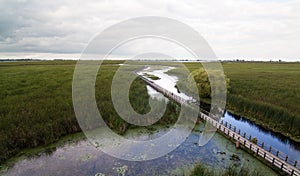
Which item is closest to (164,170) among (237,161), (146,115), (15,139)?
(237,161)

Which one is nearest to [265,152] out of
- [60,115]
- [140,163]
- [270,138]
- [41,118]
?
[270,138]

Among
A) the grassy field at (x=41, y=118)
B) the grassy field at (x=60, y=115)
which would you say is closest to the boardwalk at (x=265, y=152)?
the grassy field at (x=60, y=115)

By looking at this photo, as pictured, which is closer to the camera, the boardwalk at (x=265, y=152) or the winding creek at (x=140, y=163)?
the boardwalk at (x=265, y=152)

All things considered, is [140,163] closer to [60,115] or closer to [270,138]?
[60,115]

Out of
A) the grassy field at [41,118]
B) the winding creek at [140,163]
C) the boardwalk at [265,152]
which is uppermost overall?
the grassy field at [41,118]

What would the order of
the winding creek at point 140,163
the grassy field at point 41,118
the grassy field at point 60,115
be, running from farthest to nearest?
the grassy field at point 60,115 < the grassy field at point 41,118 < the winding creek at point 140,163

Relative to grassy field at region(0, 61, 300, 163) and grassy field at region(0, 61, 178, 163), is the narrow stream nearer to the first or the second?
grassy field at region(0, 61, 300, 163)

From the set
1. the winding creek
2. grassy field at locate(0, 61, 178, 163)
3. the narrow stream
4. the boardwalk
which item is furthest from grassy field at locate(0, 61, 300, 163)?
the boardwalk

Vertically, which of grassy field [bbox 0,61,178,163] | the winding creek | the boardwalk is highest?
grassy field [bbox 0,61,178,163]

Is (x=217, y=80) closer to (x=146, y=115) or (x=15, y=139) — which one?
(x=146, y=115)

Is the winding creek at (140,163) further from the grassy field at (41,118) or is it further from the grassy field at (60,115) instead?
the grassy field at (60,115)

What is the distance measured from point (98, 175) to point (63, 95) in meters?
15.8

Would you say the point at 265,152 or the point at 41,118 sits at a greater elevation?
the point at 41,118

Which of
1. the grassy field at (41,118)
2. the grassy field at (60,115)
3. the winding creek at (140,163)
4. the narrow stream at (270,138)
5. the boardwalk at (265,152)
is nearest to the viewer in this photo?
the boardwalk at (265,152)
